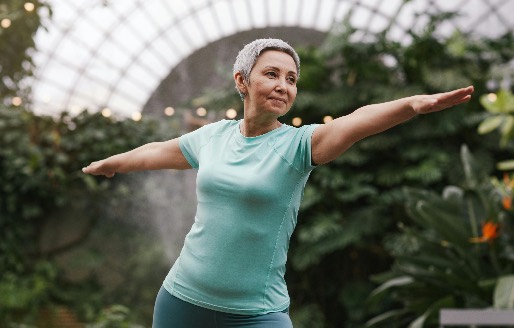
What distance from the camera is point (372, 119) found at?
4.72 ft

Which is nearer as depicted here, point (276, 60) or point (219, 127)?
point (276, 60)

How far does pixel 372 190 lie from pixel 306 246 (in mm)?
967

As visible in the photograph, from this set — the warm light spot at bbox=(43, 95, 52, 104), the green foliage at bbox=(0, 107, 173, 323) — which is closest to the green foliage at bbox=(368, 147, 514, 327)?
the green foliage at bbox=(0, 107, 173, 323)

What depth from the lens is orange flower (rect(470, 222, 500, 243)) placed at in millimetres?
5918

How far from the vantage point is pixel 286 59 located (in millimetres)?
1625

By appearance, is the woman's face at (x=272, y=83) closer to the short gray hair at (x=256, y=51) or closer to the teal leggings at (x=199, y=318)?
the short gray hair at (x=256, y=51)

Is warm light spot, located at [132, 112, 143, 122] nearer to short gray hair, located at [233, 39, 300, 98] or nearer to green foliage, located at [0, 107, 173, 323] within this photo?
green foliage, located at [0, 107, 173, 323]

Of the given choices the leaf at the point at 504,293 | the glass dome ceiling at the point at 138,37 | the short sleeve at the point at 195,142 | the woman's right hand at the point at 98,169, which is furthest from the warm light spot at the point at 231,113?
the short sleeve at the point at 195,142

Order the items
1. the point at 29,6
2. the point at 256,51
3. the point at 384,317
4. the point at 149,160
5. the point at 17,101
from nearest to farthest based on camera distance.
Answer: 1. the point at 256,51
2. the point at 149,160
3. the point at 384,317
4. the point at 29,6
5. the point at 17,101

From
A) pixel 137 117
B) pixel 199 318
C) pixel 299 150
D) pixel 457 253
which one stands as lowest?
pixel 199 318

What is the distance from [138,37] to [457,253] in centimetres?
856

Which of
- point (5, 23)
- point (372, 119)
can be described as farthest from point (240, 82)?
point (5, 23)

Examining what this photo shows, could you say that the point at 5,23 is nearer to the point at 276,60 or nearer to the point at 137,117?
the point at 137,117

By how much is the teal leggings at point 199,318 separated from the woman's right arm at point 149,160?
0.32 m
